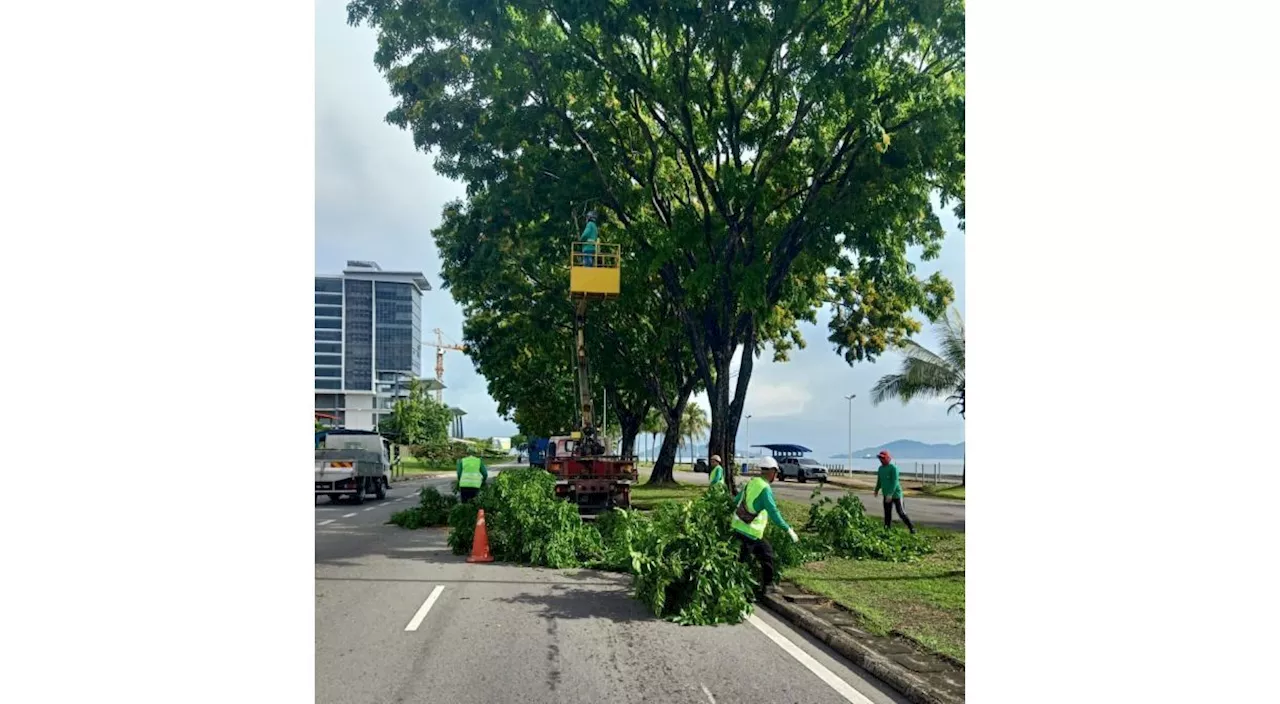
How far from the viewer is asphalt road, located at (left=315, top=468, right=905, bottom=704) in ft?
18.6

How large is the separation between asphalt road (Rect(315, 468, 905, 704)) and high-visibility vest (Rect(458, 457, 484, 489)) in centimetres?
501

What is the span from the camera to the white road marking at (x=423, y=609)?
25.2ft

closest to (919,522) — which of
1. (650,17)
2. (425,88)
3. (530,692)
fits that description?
(650,17)

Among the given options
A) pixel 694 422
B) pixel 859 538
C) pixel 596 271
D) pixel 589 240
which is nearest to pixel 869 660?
pixel 859 538

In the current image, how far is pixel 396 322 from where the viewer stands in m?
8.10

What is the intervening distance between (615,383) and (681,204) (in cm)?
1300

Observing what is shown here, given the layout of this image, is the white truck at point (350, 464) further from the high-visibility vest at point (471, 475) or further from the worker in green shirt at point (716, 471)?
the worker in green shirt at point (716, 471)

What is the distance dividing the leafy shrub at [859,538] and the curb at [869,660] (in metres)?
4.04

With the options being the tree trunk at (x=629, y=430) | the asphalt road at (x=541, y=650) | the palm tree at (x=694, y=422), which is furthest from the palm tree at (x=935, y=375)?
the palm tree at (x=694, y=422)

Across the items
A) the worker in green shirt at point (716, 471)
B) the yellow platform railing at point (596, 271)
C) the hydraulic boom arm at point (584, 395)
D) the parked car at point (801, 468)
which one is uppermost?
the yellow platform railing at point (596, 271)

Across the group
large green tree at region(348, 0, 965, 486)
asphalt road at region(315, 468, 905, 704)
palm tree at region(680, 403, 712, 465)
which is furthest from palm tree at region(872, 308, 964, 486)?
palm tree at region(680, 403, 712, 465)

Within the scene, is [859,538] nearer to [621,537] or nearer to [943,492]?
[621,537]

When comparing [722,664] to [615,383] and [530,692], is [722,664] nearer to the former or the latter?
[530,692]

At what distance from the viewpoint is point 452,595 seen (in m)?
9.33
